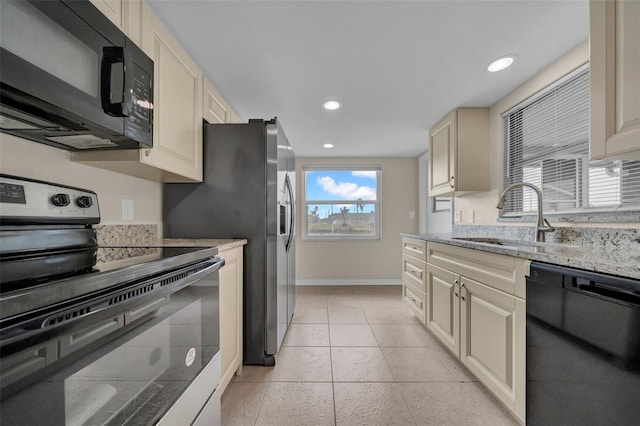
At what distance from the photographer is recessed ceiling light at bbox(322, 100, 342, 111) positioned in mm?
2389

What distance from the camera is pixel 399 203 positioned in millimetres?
4398

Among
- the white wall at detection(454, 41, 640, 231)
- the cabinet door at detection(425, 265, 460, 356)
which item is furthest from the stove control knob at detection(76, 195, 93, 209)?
the white wall at detection(454, 41, 640, 231)

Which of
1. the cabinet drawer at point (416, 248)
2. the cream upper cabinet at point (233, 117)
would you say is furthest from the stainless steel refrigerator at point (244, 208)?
the cabinet drawer at point (416, 248)

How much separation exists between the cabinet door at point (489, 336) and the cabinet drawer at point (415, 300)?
0.69 m

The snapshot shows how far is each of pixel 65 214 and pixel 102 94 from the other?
0.44 metres

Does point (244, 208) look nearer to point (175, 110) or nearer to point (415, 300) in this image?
point (175, 110)

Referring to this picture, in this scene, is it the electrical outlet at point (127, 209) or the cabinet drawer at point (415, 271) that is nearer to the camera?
the electrical outlet at point (127, 209)

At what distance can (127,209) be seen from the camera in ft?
5.11

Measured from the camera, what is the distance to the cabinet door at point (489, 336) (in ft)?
4.41

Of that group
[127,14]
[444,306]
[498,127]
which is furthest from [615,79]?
[127,14]

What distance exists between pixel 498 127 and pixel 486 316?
1.75m

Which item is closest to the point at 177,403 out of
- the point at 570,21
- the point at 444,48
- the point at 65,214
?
the point at 65,214

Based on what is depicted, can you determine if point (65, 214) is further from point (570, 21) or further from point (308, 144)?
point (308, 144)

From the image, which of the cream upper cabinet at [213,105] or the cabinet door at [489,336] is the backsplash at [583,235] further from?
the cream upper cabinet at [213,105]
